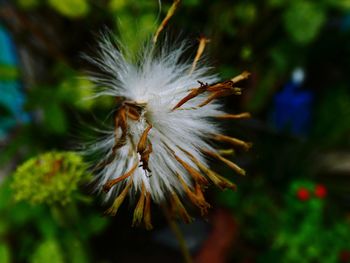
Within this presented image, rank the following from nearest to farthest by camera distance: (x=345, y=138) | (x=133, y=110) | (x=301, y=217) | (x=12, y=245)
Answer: (x=133, y=110) < (x=12, y=245) < (x=301, y=217) < (x=345, y=138)

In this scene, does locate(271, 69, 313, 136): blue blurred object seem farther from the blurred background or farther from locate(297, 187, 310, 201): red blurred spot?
locate(297, 187, 310, 201): red blurred spot

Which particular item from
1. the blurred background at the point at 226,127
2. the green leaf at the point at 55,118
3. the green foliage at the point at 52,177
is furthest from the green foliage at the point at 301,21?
the green foliage at the point at 52,177

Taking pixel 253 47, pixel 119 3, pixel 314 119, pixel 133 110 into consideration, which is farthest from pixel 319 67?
pixel 133 110

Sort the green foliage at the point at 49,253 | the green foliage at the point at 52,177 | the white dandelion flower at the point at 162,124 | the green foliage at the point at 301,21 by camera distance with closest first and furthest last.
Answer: the white dandelion flower at the point at 162,124 → the green foliage at the point at 52,177 → the green foliage at the point at 49,253 → the green foliage at the point at 301,21

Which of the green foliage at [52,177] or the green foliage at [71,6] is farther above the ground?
the green foliage at [71,6]

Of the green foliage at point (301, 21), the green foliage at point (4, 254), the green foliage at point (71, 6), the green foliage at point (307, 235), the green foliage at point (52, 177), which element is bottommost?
the green foliage at point (307, 235)

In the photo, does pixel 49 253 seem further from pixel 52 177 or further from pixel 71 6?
pixel 71 6

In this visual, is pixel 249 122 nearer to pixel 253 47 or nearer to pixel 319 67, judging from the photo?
pixel 253 47

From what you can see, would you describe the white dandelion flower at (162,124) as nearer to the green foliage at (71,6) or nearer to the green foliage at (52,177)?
the green foliage at (52,177)
